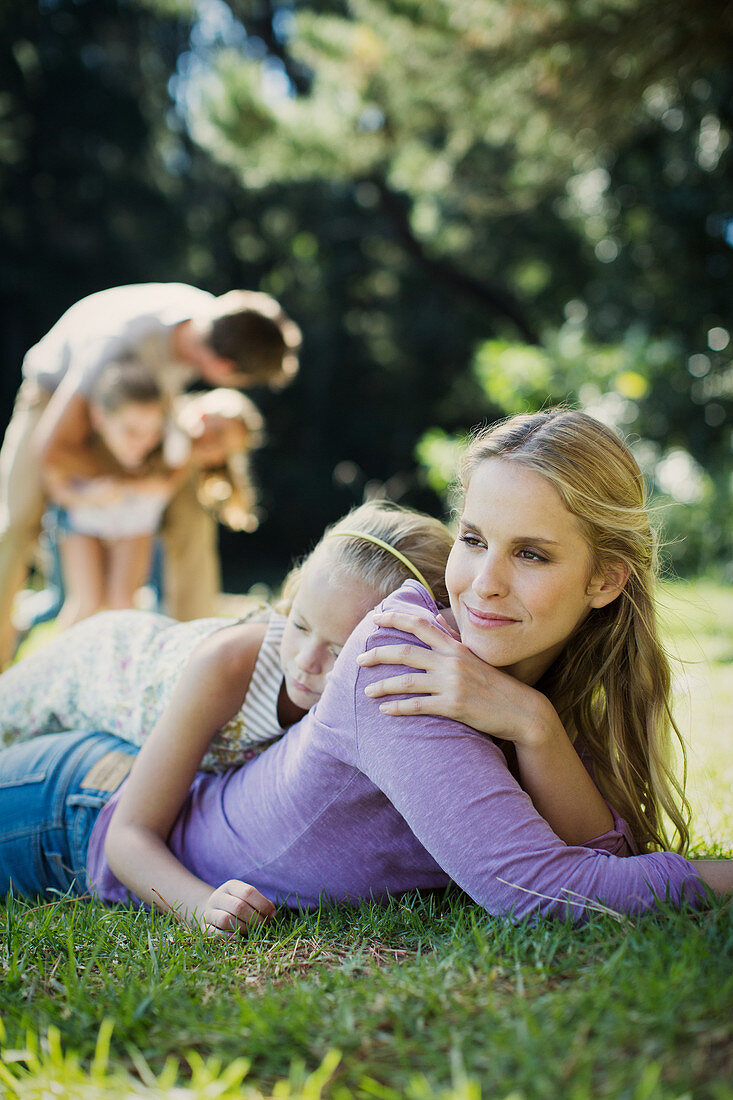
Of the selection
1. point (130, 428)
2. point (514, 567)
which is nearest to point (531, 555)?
point (514, 567)

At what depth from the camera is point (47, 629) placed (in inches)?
268

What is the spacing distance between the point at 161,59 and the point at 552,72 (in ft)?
49.5

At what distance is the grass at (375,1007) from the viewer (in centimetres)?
130

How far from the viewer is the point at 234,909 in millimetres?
1977

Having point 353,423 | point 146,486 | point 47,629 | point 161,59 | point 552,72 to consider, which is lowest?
point 47,629

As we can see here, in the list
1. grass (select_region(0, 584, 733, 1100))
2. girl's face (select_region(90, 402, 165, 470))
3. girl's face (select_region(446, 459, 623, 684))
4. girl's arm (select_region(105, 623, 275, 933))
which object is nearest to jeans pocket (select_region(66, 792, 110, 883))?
girl's arm (select_region(105, 623, 275, 933))

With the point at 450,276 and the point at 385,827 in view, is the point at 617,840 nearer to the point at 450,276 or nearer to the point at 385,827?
the point at 385,827

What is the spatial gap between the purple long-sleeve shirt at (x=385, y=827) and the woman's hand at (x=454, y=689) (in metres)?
0.03

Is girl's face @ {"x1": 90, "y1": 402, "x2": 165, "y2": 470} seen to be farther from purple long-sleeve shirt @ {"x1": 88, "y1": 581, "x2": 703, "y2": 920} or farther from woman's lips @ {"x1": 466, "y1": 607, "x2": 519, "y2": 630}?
woman's lips @ {"x1": 466, "y1": 607, "x2": 519, "y2": 630}

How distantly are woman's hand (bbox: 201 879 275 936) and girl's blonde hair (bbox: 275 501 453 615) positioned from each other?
69 centimetres

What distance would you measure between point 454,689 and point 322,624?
0.44m

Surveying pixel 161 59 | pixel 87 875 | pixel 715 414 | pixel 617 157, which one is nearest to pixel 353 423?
pixel 161 59

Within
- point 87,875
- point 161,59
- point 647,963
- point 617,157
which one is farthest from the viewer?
point 161,59

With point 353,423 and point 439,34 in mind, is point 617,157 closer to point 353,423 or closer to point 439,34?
point 439,34
